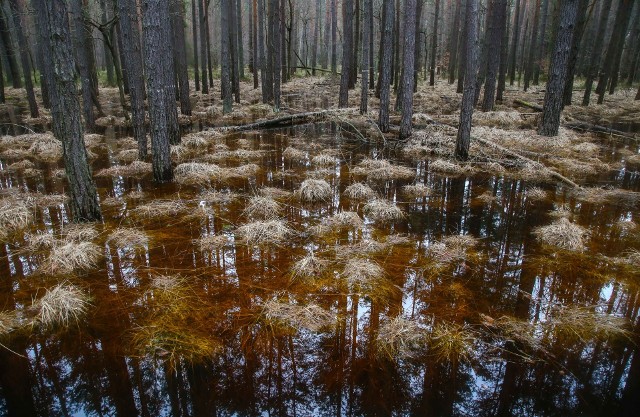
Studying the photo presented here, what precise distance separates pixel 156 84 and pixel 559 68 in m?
12.0

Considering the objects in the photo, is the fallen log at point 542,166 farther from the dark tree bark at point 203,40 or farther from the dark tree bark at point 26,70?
the dark tree bark at point 26,70

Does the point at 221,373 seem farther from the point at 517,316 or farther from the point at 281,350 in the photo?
the point at 517,316

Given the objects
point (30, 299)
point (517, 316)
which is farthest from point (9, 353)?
point (517, 316)

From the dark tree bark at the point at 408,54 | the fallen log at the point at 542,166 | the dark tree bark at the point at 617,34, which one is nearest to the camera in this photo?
the fallen log at the point at 542,166

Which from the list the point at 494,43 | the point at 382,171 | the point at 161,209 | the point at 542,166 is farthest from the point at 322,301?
the point at 494,43

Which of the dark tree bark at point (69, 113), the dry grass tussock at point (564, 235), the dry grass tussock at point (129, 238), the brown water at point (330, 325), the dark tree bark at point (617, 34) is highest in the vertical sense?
the dark tree bark at point (617, 34)

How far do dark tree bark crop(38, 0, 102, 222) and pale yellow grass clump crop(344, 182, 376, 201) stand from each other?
4758mm

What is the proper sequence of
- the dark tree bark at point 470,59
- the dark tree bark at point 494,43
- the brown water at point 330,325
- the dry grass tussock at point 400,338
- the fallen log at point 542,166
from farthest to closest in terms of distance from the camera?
1. the dark tree bark at point 494,43
2. the dark tree bark at point 470,59
3. the fallen log at point 542,166
4. the dry grass tussock at point 400,338
5. the brown water at point 330,325

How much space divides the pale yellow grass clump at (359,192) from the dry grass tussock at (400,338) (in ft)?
14.0

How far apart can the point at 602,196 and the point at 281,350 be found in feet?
25.9

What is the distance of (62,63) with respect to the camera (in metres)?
6.11

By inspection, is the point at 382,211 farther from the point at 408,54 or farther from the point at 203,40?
the point at 203,40

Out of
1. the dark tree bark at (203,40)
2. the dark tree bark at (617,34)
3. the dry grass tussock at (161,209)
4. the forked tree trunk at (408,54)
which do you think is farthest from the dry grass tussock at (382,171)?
the dark tree bark at (617,34)

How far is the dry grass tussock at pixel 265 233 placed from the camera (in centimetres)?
647
